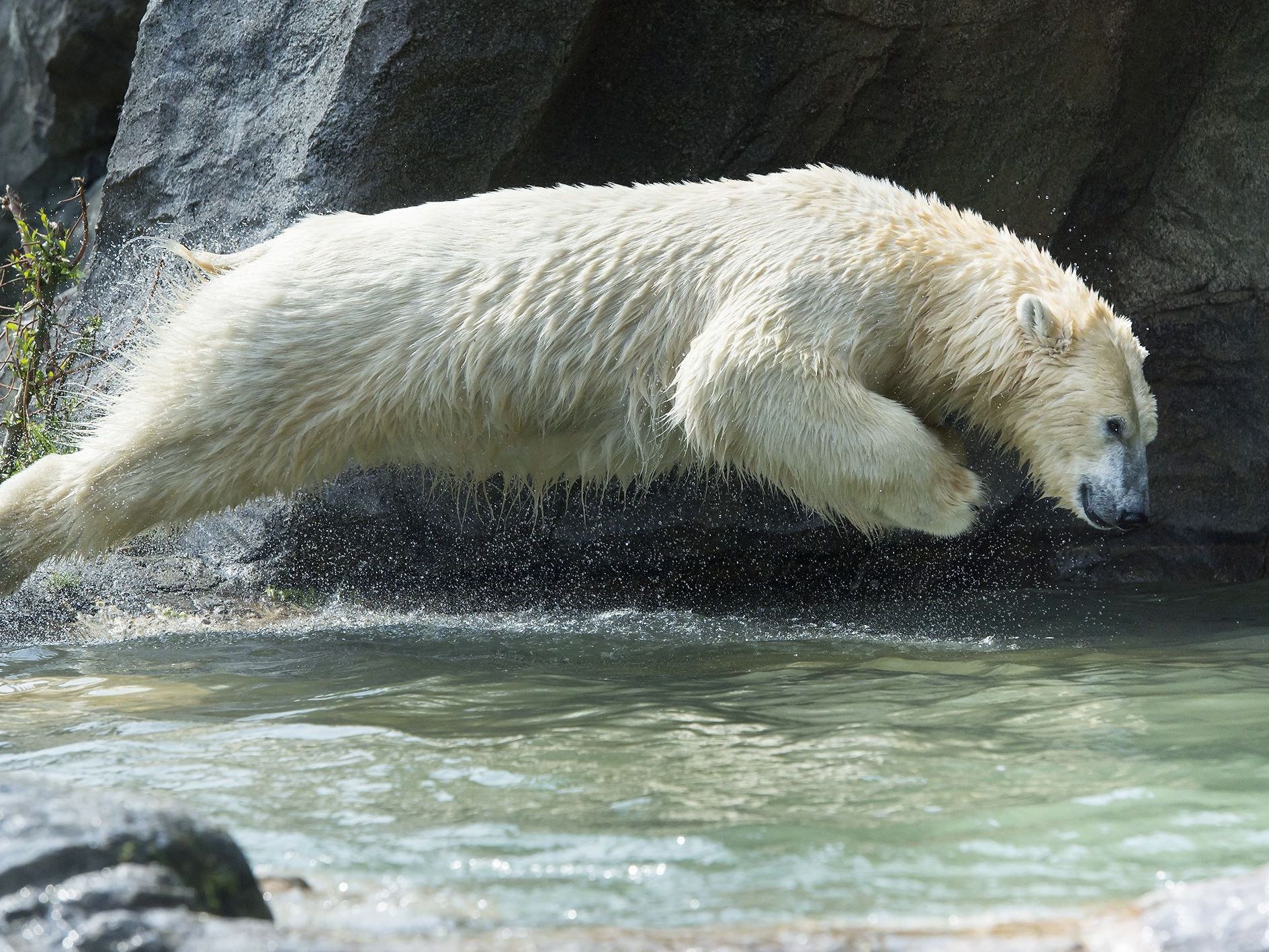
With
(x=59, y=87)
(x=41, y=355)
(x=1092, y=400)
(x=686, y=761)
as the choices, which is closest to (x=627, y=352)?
(x=1092, y=400)

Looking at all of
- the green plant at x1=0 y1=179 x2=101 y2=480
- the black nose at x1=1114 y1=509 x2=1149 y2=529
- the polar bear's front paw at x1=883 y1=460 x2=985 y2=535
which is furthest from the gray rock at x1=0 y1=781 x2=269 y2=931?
the green plant at x1=0 y1=179 x2=101 y2=480

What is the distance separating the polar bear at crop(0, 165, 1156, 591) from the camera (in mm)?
4352

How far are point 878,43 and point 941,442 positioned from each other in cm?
192

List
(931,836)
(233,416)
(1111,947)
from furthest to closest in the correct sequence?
(233,416)
(931,836)
(1111,947)

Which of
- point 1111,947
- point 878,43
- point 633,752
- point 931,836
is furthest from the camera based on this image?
point 878,43

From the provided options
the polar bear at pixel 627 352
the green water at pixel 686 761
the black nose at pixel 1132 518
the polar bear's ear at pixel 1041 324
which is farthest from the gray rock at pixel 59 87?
the black nose at pixel 1132 518

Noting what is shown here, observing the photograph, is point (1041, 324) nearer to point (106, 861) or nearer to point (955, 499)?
point (955, 499)

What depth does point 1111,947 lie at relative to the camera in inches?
70.5

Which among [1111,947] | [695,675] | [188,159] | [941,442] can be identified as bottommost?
[695,675]

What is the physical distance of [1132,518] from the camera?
4363mm

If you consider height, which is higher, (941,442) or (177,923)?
(941,442)

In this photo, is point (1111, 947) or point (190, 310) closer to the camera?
point (1111, 947)

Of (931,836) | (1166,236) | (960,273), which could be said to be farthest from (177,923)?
(1166,236)

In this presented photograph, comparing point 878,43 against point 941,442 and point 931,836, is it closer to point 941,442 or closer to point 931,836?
point 941,442
